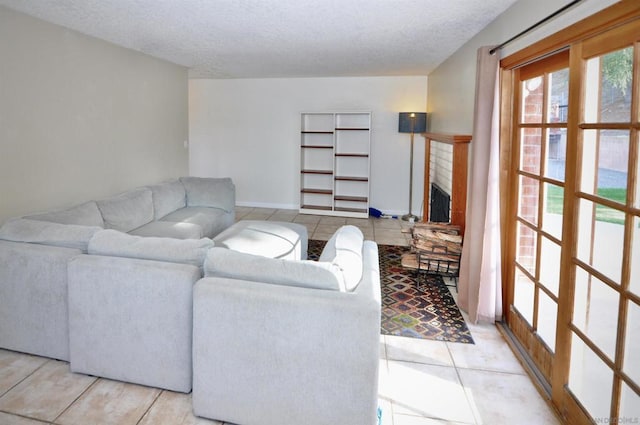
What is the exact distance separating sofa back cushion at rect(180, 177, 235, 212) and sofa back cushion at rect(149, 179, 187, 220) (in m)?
0.10

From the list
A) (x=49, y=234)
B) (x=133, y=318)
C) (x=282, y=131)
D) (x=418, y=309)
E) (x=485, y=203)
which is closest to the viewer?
(x=133, y=318)

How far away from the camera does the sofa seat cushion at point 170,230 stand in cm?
415

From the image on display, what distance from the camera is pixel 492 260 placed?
3.14m

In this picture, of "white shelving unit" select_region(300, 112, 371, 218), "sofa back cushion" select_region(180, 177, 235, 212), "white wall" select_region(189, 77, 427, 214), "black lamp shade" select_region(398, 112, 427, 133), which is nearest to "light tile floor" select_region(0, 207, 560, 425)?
"sofa back cushion" select_region(180, 177, 235, 212)

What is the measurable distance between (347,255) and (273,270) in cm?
45

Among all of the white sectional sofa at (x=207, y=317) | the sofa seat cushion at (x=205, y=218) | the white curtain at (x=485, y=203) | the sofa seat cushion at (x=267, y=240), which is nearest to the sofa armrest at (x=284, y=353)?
the white sectional sofa at (x=207, y=317)

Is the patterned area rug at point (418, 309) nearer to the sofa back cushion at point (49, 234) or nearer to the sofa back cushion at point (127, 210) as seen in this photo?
the sofa back cushion at point (49, 234)

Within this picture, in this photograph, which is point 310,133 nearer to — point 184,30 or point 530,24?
point 184,30

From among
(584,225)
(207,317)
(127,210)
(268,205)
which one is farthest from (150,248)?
(268,205)

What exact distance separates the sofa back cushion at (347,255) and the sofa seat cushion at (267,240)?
1.09 m

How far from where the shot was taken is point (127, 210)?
4242 mm

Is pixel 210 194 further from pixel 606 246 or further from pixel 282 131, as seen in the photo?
pixel 606 246

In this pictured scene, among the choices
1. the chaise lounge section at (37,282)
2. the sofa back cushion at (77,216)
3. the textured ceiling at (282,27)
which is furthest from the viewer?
the sofa back cushion at (77,216)

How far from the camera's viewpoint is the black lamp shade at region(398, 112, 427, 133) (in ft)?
21.7
